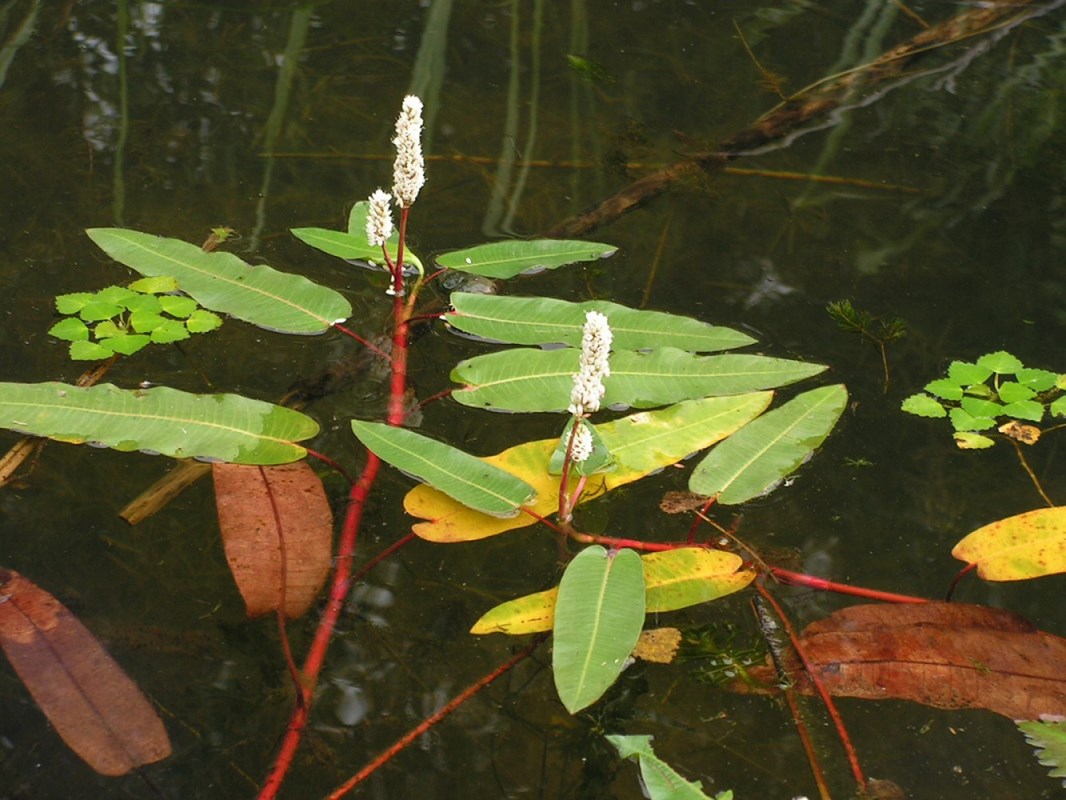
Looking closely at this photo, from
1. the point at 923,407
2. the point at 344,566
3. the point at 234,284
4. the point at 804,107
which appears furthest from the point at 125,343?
the point at 804,107

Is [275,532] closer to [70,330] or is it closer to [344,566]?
[344,566]

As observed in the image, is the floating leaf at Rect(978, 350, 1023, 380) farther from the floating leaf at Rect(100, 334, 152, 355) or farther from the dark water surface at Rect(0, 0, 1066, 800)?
the floating leaf at Rect(100, 334, 152, 355)

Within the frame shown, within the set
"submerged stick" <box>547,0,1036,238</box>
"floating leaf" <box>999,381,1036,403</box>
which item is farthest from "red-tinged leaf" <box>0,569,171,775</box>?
"floating leaf" <box>999,381,1036,403</box>

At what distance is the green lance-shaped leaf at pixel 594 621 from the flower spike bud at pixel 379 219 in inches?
25.5

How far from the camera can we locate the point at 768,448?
1.80 meters

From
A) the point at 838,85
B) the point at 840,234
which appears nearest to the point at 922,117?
the point at 838,85

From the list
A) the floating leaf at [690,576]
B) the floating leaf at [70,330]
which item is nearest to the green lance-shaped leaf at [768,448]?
the floating leaf at [690,576]

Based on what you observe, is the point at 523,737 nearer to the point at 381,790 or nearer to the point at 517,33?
the point at 381,790

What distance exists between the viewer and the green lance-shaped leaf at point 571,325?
1.96 m

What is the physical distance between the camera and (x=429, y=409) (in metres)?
1.93

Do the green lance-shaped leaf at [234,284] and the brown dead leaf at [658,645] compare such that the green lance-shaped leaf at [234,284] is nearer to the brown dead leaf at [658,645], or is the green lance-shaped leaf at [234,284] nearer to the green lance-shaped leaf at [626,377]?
the green lance-shaped leaf at [626,377]

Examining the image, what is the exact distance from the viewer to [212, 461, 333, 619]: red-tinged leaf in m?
1.61

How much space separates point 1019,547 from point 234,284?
1420 millimetres

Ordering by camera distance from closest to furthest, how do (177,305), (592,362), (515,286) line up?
1. (592,362)
2. (177,305)
3. (515,286)
